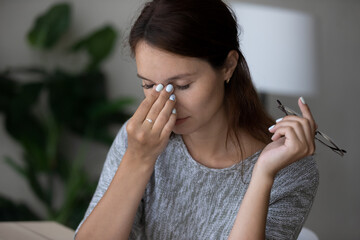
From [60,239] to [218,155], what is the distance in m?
0.50

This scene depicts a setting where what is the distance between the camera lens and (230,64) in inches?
53.0

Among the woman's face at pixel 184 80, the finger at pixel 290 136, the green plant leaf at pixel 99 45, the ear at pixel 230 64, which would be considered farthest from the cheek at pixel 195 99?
the green plant leaf at pixel 99 45

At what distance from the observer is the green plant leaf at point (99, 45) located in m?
3.27

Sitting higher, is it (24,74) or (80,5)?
(80,5)

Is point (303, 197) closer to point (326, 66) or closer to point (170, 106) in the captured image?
point (170, 106)

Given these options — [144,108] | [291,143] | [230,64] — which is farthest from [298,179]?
[144,108]

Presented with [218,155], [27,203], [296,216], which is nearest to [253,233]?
[296,216]

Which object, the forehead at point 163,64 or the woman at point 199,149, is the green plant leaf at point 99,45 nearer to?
the woman at point 199,149

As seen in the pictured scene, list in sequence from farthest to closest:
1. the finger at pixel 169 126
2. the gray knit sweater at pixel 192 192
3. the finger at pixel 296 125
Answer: the gray knit sweater at pixel 192 192 < the finger at pixel 169 126 < the finger at pixel 296 125

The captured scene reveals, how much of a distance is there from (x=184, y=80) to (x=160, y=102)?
3.1 inches

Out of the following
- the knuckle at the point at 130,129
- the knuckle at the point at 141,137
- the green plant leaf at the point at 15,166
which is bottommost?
the green plant leaf at the point at 15,166

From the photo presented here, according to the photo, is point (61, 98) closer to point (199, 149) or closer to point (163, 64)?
point (199, 149)

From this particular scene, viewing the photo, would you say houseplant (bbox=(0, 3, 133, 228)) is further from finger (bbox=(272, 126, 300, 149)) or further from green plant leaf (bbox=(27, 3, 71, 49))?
finger (bbox=(272, 126, 300, 149))

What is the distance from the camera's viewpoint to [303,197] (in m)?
1.32
